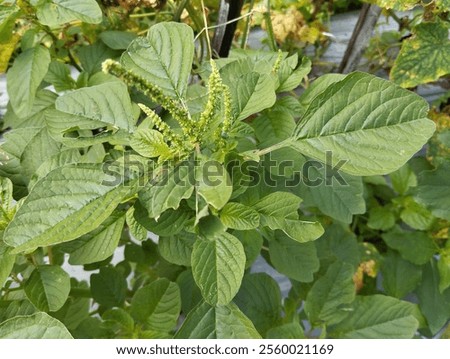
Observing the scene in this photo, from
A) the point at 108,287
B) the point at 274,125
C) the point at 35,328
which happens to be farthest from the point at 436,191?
the point at 35,328

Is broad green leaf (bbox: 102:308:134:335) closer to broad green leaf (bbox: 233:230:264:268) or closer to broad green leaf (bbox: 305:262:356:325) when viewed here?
broad green leaf (bbox: 233:230:264:268)

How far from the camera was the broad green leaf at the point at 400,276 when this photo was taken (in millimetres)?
1125

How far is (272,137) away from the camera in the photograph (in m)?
0.67

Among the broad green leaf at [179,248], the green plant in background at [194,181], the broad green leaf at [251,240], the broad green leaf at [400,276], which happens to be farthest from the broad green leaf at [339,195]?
the broad green leaf at [400,276]

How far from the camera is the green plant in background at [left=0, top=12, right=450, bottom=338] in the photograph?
0.49m

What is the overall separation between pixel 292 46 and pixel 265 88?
2.84 ft

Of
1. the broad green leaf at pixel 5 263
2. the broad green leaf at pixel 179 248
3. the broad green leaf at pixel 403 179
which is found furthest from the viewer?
the broad green leaf at pixel 403 179

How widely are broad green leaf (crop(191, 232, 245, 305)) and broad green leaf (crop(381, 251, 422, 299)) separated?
2.38 ft

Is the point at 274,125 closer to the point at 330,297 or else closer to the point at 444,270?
the point at 330,297

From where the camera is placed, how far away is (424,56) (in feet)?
3.10

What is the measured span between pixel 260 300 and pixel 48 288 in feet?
1.26

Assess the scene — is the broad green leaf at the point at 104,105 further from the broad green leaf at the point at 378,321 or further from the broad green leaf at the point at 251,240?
the broad green leaf at the point at 378,321

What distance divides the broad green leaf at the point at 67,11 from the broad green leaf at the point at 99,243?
0.88 feet
